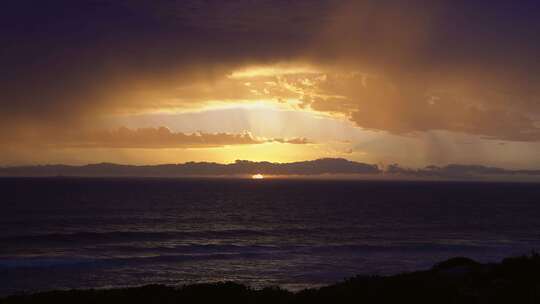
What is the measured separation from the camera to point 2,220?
7669 cm

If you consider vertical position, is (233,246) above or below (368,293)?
below

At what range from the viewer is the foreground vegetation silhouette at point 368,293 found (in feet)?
48.2

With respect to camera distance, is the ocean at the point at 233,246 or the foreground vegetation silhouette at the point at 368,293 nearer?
the foreground vegetation silhouette at the point at 368,293

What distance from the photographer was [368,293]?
49.2 feet

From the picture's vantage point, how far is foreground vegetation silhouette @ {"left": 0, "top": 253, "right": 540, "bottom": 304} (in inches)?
579

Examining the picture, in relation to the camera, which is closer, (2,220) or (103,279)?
(103,279)

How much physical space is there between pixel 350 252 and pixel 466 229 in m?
29.9

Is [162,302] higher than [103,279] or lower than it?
higher

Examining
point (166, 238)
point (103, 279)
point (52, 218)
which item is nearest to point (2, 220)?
point (52, 218)

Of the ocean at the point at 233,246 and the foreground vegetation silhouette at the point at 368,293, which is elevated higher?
the foreground vegetation silhouette at the point at 368,293

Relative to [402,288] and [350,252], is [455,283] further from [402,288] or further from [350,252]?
[350,252]

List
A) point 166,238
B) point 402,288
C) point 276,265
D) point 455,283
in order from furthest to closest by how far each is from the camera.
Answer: point 166,238 → point 276,265 → point 455,283 → point 402,288

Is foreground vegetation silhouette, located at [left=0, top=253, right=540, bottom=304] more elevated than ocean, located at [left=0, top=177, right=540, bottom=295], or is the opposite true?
foreground vegetation silhouette, located at [left=0, top=253, right=540, bottom=304]

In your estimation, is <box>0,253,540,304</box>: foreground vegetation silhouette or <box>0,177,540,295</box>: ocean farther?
<box>0,177,540,295</box>: ocean
